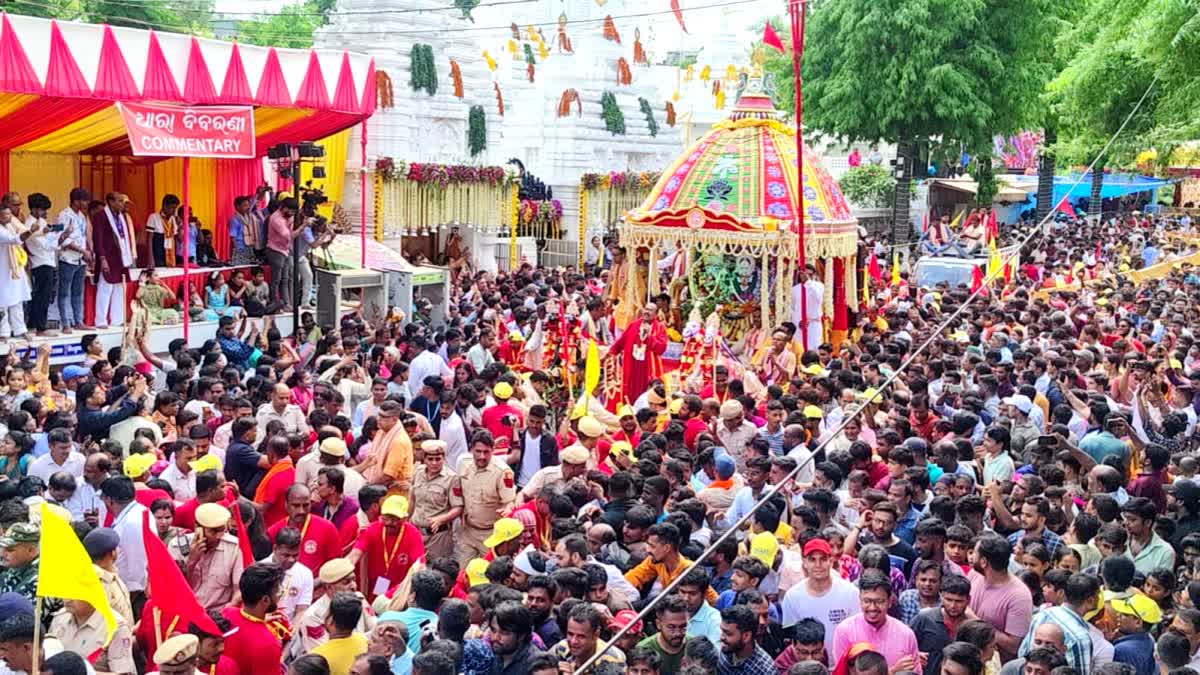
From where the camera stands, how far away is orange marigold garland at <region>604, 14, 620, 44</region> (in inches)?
1312

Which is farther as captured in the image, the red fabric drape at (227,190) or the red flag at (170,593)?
the red fabric drape at (227,190)

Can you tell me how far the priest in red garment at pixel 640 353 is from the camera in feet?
44.8

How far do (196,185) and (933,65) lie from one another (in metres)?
17.5

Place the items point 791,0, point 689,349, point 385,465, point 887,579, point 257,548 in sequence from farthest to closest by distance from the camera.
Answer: point 689,349
point 791,0
point 385,465
point 257,548
point 887,579

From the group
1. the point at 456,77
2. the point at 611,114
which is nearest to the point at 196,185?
the point at 456,77

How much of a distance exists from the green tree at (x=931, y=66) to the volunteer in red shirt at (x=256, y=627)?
85.1ft

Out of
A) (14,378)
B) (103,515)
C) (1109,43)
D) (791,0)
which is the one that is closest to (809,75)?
(1109,43)

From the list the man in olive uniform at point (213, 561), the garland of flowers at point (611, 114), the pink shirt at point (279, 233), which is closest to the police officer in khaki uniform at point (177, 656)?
the man in olive uniform at point (213, 561)

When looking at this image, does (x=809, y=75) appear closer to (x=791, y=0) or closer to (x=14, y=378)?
(x=791, y=0)

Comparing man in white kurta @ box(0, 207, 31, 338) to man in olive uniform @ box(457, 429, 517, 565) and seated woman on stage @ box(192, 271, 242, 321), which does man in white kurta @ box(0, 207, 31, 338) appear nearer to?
seated woman on stage @ box(192, 271, 242, 321)

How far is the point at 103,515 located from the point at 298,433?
160cm

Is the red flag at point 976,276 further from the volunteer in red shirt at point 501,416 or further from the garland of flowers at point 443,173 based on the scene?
the volunteer in red shirt at point 501,416

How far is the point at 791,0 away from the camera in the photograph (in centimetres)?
1340

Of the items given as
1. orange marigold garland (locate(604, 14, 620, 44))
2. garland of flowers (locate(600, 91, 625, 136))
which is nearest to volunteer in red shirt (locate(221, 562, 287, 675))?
garland of flowers (locate(600, 91, 625, 136))
